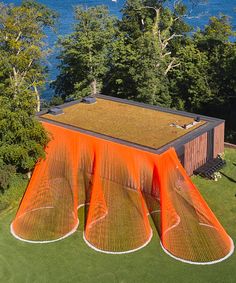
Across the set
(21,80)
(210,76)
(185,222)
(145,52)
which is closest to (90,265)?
(185,222)

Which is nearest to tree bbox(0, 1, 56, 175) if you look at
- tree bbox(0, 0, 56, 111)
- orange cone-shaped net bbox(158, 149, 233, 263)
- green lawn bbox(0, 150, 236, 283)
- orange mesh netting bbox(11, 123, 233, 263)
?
tree bbox(0, 0, 56, 111)

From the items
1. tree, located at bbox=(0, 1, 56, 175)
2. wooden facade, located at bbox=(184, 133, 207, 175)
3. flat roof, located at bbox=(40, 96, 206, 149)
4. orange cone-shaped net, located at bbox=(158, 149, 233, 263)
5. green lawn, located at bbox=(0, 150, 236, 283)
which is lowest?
green lawn, located at bbox=(0, 150, 236, 283)

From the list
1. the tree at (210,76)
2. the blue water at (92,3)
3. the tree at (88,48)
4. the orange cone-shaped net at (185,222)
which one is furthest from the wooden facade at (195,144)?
the blue water at (92,3)

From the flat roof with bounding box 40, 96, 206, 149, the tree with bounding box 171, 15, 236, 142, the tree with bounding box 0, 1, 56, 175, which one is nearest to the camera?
the tree with bounding box 0, 1, 56, 175

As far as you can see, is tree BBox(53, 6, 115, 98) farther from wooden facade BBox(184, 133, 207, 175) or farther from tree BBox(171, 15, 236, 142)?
wooden facade BBox(184, 133, 207, 175)

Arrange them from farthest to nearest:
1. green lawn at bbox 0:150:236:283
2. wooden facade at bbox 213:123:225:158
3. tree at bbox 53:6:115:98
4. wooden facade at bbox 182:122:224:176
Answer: tree at bbox 53:6:115:98 < wooden facade at bbox 213:123:225:158 < wooden facade at bbox 182:122:224:176 < green lawn at bbox 0:150:236:283

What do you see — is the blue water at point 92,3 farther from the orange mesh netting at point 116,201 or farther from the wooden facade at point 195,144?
the orange mesh netting at point 116,201

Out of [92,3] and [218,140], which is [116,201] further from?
[92,3]
